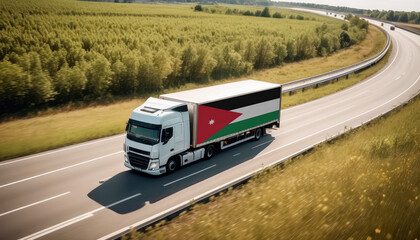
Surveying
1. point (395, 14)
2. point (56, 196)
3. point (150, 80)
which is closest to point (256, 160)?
point (56, 196)

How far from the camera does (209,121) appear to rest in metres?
16.6

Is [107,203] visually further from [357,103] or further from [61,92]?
[357,103]

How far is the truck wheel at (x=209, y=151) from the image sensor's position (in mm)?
17456

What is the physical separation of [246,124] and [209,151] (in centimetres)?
312

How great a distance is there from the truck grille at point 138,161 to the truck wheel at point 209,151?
379cm

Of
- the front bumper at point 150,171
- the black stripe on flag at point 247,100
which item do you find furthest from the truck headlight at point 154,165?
the black stripe on flag at point 247,100

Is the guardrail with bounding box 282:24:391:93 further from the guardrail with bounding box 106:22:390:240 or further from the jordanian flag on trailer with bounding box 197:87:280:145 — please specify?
the jordanian flag on trailer with bounding box 197:87:280:145

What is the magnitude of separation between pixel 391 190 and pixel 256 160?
997 cm

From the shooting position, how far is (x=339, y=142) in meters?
19.0

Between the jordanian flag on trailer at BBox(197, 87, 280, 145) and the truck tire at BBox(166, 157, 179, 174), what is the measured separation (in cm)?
150

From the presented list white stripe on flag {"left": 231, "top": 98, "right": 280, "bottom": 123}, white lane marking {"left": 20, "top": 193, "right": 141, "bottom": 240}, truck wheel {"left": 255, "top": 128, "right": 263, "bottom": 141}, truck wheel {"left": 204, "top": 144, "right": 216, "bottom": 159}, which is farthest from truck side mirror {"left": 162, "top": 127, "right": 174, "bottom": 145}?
truck wheel {"left": 255, "top": 128, "right": 263, "bottom": 141}

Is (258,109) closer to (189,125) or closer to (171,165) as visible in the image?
(189,125)

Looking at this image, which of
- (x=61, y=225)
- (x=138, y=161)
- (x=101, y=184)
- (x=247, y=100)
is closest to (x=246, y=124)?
(x=247, y=100)

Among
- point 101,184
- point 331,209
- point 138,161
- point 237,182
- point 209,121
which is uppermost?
point 331,209
